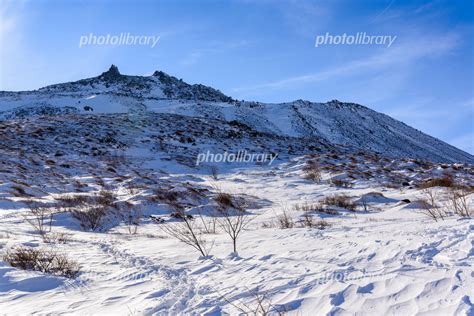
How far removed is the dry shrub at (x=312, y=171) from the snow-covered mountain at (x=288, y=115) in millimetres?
16260

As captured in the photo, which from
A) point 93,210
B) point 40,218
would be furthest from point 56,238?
point 93,210

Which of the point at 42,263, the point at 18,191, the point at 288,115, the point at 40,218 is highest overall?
the point at 288,115

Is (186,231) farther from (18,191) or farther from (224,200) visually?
(18,191)

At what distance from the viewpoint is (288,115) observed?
1768 inches

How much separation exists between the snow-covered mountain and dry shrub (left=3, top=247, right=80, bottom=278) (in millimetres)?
31913

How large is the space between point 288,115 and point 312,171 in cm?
2979

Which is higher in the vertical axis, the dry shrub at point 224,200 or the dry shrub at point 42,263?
the dry shrub at point 224,200

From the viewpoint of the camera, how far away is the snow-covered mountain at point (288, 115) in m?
38.1

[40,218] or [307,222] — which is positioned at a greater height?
[40,218]

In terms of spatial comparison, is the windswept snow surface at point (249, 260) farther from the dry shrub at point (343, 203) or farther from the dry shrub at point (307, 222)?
the dry shrub at point (343, 203)

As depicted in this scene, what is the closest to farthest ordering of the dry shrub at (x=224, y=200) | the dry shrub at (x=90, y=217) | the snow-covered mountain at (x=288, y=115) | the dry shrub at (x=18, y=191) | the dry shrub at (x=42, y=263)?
the dry shrub at (x=42, y=263), the dry shrub at (x=90, y=217), the dry shrub at (x=18, y=191), the dry shrub at (x=224, y=200), the snow-covered mountain at (x=288, y=115)

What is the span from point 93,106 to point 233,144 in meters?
23.3

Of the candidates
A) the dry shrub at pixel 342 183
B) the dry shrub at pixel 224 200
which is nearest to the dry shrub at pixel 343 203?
the dry shrub at pixel 224 200

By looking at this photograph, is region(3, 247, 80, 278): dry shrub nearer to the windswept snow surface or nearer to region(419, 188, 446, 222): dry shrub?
the windswept snow surface
